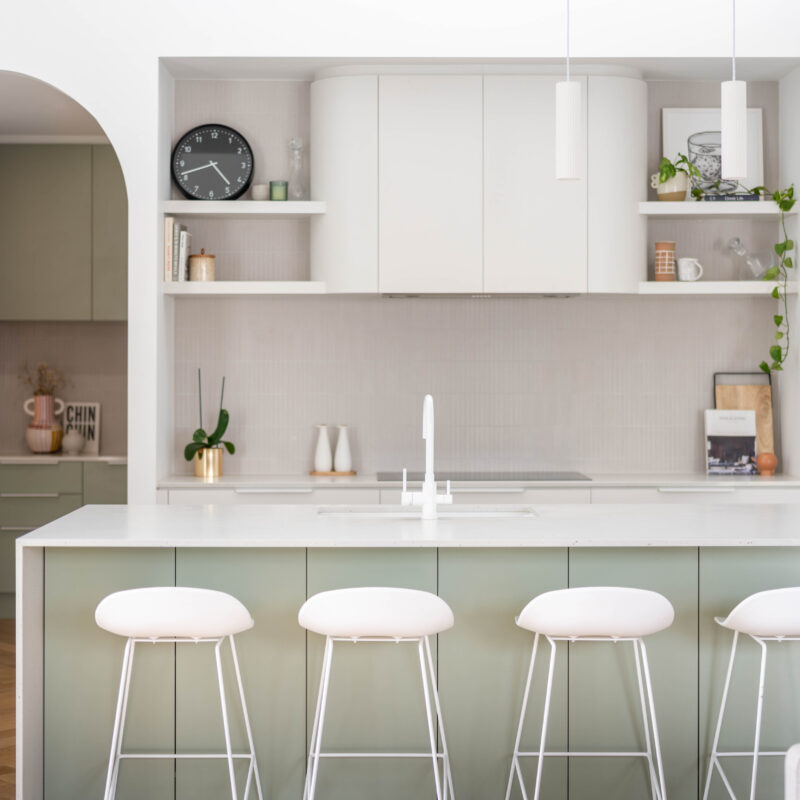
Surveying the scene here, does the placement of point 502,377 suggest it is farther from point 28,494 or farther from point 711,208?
point 28,494

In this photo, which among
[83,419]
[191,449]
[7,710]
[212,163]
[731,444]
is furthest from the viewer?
[83,419]

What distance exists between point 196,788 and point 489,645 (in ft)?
3.23

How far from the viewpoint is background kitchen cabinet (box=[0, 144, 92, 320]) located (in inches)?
222

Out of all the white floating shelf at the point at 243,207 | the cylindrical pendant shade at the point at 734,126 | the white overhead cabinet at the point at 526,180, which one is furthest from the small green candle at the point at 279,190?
the cylindrical pendant shade at the point at 734,126

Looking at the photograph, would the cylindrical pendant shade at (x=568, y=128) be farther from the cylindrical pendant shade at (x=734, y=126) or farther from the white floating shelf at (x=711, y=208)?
the white floating shelf at (x=711, y=208)

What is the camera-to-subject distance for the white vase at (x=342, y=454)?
4949 millimetres

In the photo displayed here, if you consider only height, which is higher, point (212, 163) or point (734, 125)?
point (212, 163)

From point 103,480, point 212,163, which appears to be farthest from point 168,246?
point 103,480

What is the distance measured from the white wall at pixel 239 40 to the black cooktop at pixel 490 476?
114 centimetres

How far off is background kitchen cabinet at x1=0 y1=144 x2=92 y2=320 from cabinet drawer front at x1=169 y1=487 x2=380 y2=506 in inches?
62.2

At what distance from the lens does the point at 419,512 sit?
11.8ft

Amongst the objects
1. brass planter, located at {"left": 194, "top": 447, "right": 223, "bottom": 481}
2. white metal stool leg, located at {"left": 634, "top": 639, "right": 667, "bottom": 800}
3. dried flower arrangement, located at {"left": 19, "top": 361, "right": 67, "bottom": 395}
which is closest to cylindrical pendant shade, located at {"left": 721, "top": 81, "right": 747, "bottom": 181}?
white metal stool leg, located at {"left": 634, "top": 639, "right": 667, "bottom": 800}

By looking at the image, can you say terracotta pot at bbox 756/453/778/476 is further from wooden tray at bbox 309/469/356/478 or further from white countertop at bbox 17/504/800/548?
wooden tray at bbox 309/469/356/478

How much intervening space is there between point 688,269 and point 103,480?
3213 mm
